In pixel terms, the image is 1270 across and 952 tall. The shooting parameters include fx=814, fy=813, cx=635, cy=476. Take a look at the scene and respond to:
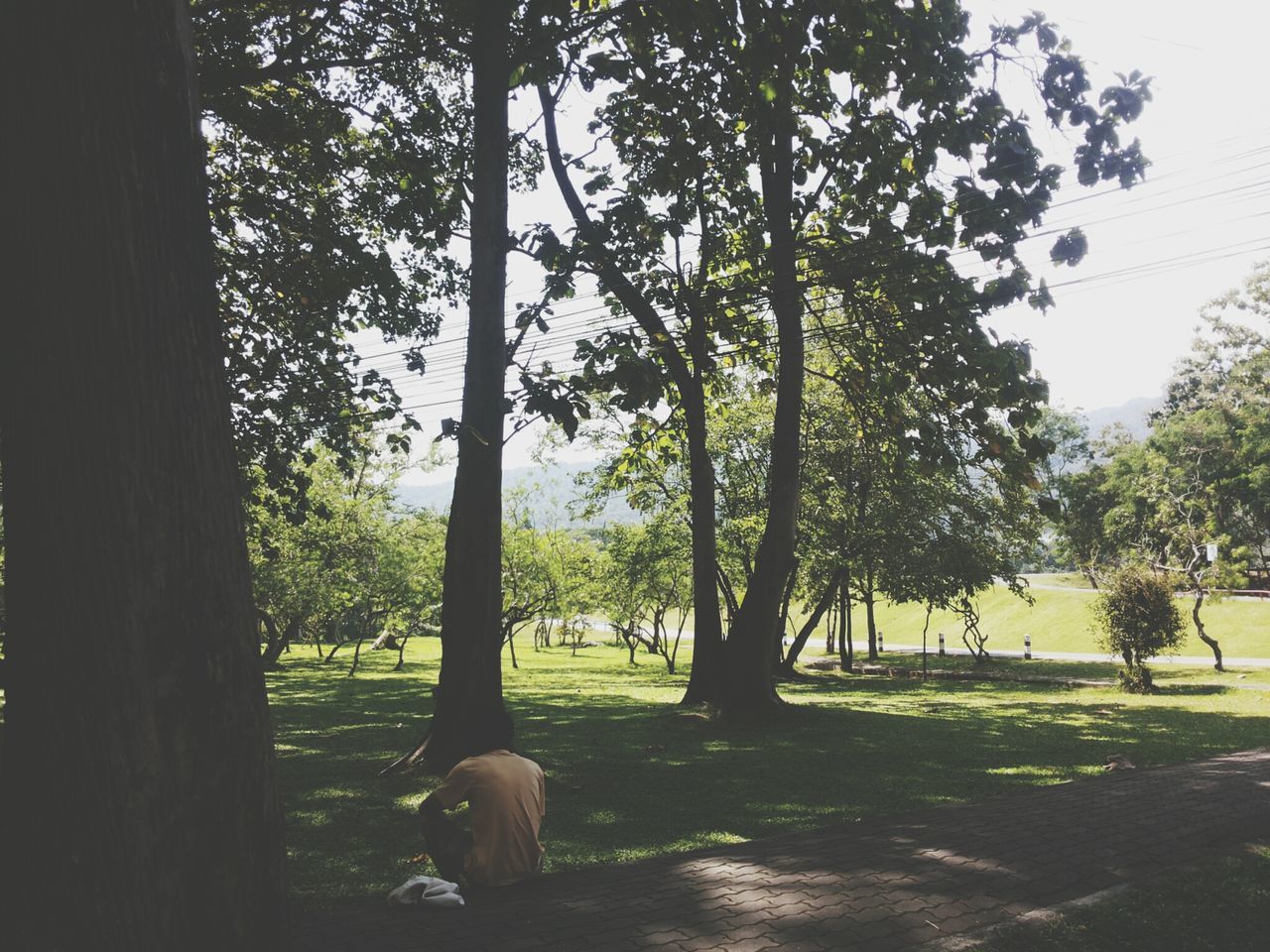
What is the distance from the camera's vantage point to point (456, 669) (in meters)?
9.74

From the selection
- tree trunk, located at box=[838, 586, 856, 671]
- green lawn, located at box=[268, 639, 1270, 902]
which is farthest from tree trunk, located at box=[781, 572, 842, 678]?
green lawn, located at box=[268, 639, 1270, 902]

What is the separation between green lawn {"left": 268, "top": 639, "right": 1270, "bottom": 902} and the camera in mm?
7109

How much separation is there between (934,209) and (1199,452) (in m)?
48.8

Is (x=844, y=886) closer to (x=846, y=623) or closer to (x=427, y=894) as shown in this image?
(x=427, y=894)

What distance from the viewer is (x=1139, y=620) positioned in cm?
1995

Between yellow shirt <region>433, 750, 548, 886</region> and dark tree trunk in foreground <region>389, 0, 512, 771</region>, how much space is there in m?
3.79

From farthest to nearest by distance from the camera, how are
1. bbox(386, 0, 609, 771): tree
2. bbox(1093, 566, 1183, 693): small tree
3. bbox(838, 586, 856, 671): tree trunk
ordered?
1. bbox(838, 586, 856, 671): tree trunk
2. bbox(1093, 566, 1183, 693): small tree
3. bbox(386, 0, 609, 771): tree

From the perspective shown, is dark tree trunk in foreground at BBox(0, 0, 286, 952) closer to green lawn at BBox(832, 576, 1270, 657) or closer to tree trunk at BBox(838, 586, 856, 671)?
green lawn at BBox(832, 576, 1270, 657)

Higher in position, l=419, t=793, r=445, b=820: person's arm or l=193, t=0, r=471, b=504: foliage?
l=193, t=0, r=471, b=504: foliage

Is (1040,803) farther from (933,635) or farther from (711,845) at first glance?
Result: (933,635)

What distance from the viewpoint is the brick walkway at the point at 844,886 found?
4.71 m

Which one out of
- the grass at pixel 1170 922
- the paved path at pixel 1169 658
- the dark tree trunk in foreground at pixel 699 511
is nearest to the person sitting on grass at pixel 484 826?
the grass at pixel 1170 922

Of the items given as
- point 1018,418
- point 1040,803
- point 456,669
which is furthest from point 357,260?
point 1040,803

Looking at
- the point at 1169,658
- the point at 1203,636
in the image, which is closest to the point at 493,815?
the point at 1203,636
